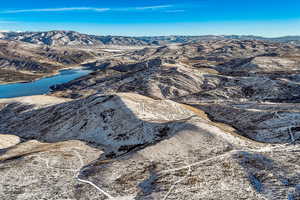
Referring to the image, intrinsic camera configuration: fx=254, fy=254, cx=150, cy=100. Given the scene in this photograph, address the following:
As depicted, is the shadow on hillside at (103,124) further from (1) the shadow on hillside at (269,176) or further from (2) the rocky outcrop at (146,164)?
(1) the shadow on hillside at (269,176)

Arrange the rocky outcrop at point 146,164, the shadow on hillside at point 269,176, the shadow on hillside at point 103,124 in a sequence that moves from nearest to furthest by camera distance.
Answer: the shadow on hillside at point 269,176 → the rocky outcrop at point 146,164 → the shadow on hillside at point 103,124

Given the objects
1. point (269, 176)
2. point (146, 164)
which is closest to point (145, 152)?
point (146, 164)

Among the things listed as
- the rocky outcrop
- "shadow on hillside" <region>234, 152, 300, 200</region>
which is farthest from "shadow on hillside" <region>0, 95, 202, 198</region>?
"shadow on hillside" <region>234, 152, 300, 200</region>

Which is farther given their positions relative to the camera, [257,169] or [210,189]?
[257,169]

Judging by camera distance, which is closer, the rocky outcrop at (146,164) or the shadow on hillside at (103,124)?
the rocky outcrop at (146,164)

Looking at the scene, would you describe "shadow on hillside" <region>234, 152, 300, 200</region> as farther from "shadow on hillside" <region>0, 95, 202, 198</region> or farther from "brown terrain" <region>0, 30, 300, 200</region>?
"shadow on hillside" <region>0, 95, 202, 198</region>

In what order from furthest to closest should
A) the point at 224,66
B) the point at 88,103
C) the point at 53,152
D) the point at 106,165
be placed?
the point at 224,66 < the point at 88,103 < the point at 53,152 < the point at 106,165

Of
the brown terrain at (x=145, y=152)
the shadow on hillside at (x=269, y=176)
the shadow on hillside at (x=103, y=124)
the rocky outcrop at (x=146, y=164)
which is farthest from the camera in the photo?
the shadow on hillside at (x=103, y=124)

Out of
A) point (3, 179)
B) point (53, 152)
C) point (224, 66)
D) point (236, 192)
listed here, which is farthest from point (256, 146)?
point (224, 66)

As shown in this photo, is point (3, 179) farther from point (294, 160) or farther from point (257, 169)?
point (294, 160)

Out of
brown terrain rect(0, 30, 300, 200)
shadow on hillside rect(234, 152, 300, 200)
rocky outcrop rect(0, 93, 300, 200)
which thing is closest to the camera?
shadow on hillside rect(234, 152, 300, 200)

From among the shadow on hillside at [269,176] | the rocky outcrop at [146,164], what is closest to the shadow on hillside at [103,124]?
the rocky outcrop at [146,164]
